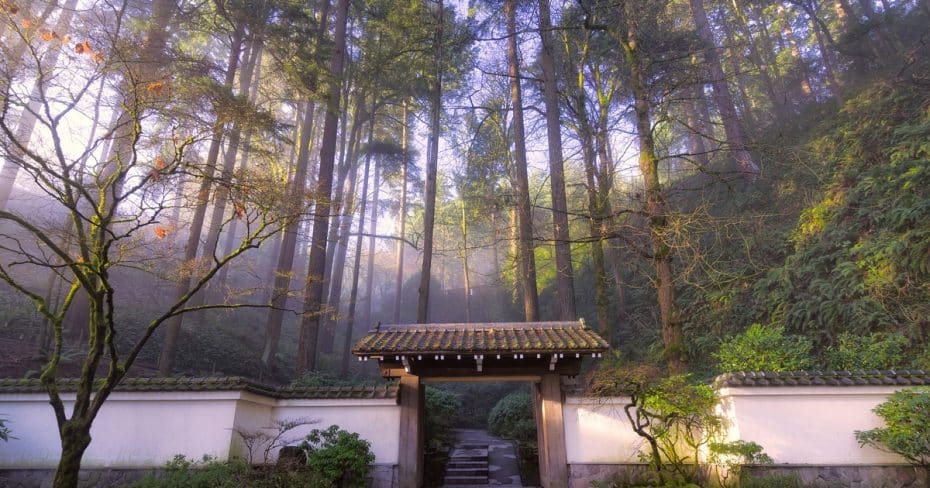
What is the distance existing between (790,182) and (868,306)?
14.5 feet

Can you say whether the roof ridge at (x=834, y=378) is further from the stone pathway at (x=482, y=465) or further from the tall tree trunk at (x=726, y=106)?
the tall tree trunk at (x=726, y=106)

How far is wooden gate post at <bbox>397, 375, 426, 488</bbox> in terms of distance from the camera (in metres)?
7.60

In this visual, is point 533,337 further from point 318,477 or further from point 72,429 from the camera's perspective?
point 72,429

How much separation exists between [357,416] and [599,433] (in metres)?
4.14

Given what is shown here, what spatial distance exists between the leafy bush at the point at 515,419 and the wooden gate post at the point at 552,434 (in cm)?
402

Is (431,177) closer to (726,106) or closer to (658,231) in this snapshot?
(658,231)

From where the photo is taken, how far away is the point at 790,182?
11719 mm

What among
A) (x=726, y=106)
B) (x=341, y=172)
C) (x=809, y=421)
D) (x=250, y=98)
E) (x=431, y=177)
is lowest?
(x=809, y=421)

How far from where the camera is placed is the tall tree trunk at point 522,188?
11.6 m

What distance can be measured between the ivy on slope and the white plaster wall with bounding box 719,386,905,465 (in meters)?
2.16

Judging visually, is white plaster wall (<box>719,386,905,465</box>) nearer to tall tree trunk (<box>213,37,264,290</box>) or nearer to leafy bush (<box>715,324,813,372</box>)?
leafy bush (<box>715,324,813,372</box>)

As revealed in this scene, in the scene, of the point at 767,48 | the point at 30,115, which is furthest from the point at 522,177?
the point at 30,115

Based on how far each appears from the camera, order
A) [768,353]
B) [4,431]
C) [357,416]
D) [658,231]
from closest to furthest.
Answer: [658,231]
[4,431]
[357,416]
[768,353]

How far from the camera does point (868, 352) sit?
7820 millimetres
